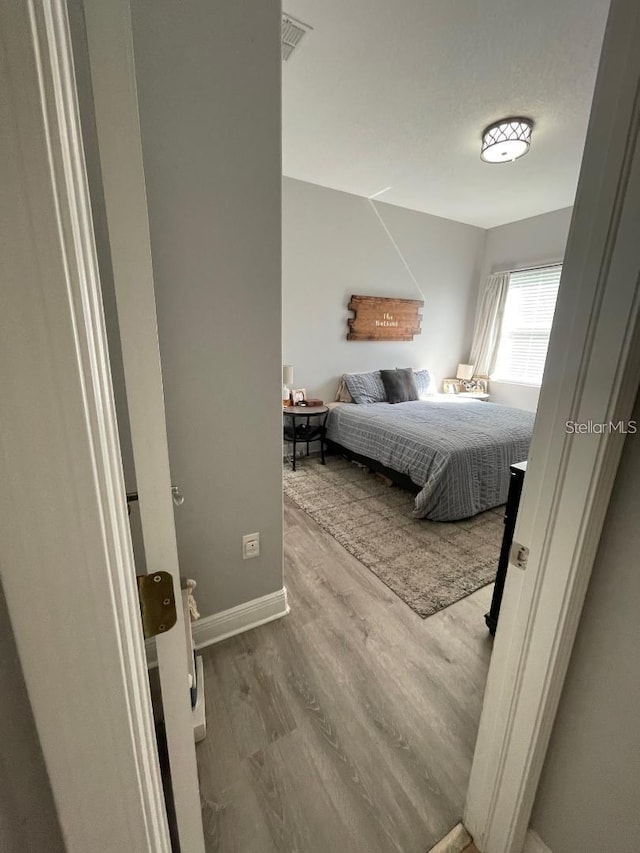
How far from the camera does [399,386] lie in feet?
13.9

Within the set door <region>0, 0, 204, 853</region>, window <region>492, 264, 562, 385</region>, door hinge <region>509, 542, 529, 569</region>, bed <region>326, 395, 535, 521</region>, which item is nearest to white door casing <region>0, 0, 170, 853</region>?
door <region>0, 0, 204, 853</region>

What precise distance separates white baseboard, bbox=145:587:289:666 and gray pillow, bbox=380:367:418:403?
2964mm

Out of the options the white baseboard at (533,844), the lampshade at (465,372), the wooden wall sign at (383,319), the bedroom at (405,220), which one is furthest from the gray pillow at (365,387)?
the white baseboard at (533,844)

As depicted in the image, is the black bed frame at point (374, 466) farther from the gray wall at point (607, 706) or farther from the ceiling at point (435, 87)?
the ceiling at point (435, 87)

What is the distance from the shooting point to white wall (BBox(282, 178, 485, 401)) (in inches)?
145

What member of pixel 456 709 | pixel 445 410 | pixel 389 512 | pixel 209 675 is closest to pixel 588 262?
pixel 456 709

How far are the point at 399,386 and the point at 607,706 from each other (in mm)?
3691

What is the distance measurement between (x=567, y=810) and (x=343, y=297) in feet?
13.3

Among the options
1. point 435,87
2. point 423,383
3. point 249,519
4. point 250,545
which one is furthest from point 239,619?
point 423,383

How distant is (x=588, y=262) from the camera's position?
0.62m

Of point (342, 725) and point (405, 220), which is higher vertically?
point (405, 220)

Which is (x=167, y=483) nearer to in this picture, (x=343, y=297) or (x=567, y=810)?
(x=567, y=810)

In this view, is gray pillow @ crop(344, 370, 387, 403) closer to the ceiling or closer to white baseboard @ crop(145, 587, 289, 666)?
the ceiling
